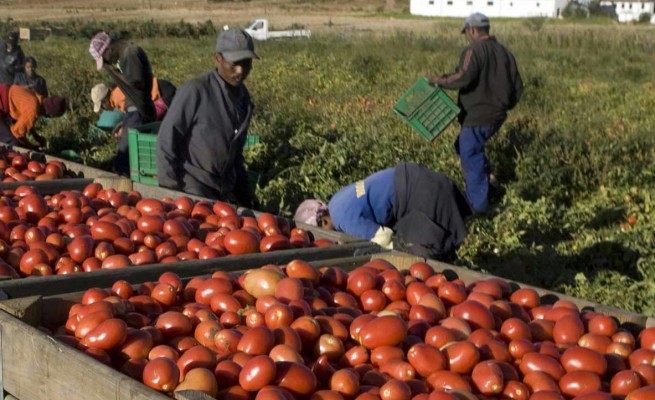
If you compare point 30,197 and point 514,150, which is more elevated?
point 30,197

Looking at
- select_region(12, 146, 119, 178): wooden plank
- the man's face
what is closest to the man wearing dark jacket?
the man's face

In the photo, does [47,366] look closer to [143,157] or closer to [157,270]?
[157,270]

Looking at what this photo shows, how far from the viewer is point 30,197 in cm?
462

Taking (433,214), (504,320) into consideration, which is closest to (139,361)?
(504,320)

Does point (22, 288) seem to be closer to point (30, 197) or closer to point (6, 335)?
point (6, 335)

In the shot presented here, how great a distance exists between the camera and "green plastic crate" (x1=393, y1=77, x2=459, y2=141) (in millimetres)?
8969

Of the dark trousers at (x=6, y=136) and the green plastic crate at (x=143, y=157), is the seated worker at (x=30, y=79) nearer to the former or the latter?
the dark trousers at (x=6, y=136)

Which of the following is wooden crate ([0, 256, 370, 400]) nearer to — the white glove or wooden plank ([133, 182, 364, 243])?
wooden plank ([133, 182, 364, 243])

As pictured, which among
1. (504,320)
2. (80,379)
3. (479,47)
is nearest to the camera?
(80,379)

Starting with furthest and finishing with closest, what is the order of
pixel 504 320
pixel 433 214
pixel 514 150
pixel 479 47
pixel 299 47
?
1. pixel 299 47
2. pixel 514 150
3. pixel 479 47
4. pixel 433 214
5. pixel 504 320

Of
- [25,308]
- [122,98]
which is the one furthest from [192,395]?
[122,98]

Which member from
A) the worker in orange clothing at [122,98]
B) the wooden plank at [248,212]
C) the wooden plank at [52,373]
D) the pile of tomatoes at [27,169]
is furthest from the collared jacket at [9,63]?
the wooden plank at [52,373]

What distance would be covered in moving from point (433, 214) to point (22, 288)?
97.6 inches

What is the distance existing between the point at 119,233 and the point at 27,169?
2.22 metres
